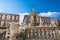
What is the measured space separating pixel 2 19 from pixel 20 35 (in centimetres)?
1404

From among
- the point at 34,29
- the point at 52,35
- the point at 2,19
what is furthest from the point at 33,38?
the point at 2,19

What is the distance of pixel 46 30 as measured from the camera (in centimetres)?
1055

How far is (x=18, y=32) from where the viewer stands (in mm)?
10070

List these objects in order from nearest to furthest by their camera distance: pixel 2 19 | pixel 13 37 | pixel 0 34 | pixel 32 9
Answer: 1. pixel 13 37
2. pixel 0 34
3. pixel 32 9
4. pixel 2 19

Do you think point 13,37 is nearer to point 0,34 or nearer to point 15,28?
point 15,28

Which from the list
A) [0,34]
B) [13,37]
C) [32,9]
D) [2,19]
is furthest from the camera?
[2,19]

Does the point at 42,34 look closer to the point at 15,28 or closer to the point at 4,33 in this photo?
the point at 15,28

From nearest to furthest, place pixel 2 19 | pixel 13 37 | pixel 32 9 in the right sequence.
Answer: pixel 13 37 → pixel 32 9 → pixel 2 19

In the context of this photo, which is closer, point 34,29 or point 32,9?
point 34,29

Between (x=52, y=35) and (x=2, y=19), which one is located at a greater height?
(x=2, y=19)

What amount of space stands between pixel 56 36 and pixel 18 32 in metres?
3.49

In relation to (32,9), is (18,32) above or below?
below

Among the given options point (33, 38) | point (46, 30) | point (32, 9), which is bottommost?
point (33, 38)

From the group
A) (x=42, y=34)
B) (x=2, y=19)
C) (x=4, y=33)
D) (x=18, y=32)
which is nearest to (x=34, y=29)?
(x=42, y=34)
